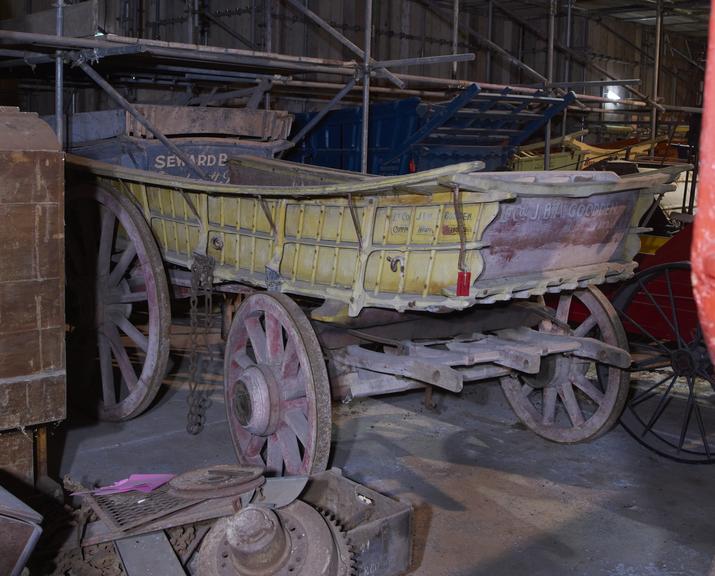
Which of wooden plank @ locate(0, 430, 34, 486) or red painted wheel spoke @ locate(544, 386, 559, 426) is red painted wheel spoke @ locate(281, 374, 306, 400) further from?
red painted wheel spoke @ locate(544, 386, 559, 426)

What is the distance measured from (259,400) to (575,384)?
7.17ft

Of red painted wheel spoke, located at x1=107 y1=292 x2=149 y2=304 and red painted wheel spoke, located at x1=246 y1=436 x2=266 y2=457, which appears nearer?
red painted wheel spoke, located at x1=246 y1=436 x2=266 y2=457

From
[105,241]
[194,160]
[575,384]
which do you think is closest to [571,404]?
[575,384]

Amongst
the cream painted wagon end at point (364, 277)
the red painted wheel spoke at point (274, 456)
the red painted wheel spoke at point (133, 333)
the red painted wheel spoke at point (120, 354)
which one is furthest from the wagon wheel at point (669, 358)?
the red painted wheel spoke at point (120, 354)

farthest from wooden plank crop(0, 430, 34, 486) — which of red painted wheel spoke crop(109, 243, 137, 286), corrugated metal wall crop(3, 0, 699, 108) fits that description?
corrugated metal wall crop(3, 0, 699, 108)

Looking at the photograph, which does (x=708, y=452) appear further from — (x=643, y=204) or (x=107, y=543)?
(x=107, y=543)

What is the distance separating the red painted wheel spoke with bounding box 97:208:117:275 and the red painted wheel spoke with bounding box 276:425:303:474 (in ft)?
6.41

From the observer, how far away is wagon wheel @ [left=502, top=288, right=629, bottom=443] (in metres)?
5.39

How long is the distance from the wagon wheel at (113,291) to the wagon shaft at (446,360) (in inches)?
52.6

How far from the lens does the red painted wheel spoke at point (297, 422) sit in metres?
4.42

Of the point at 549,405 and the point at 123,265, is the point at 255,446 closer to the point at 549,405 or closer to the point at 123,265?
the point at 123,265

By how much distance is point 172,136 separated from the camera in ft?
21.8

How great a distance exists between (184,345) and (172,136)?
213cm

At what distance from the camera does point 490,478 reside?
16.9 ft
